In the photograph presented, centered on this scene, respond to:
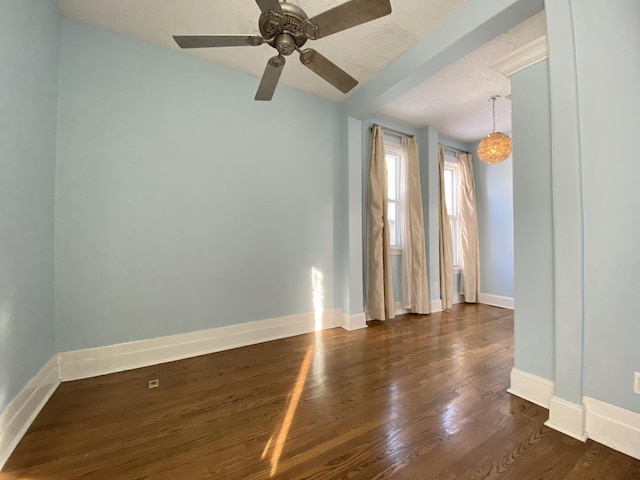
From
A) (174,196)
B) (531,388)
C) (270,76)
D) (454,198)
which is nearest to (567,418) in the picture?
(531,388)

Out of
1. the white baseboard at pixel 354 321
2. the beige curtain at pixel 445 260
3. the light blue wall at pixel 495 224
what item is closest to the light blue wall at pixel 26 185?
the white baseboard at pixel 354 321

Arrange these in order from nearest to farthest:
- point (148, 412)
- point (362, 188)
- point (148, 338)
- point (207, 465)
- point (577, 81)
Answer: point (207, 465) → point (577, 81) → point (148, 412) → point (148, 338) → point (362, 188)

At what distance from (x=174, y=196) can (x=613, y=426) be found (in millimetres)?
3228

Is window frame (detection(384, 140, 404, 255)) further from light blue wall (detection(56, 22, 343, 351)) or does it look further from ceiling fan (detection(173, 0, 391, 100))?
ceiling fan (detection(173, 0, 391, 100))

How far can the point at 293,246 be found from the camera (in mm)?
2875

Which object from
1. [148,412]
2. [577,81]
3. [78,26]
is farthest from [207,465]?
[78,26]

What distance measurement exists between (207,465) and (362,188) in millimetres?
2986

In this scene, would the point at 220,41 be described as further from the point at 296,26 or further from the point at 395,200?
the point at 395,200

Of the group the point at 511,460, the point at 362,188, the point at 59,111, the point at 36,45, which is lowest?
the point at 511,460

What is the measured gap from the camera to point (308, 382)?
6.23 ft

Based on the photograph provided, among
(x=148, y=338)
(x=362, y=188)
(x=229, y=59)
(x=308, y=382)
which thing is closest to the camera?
(x=308, y=382)

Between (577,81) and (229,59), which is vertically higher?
(229,59)

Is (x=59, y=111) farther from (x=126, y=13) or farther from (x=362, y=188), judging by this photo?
(x=362, y=188)

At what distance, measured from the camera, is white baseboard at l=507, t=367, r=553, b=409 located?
1.60 metres
